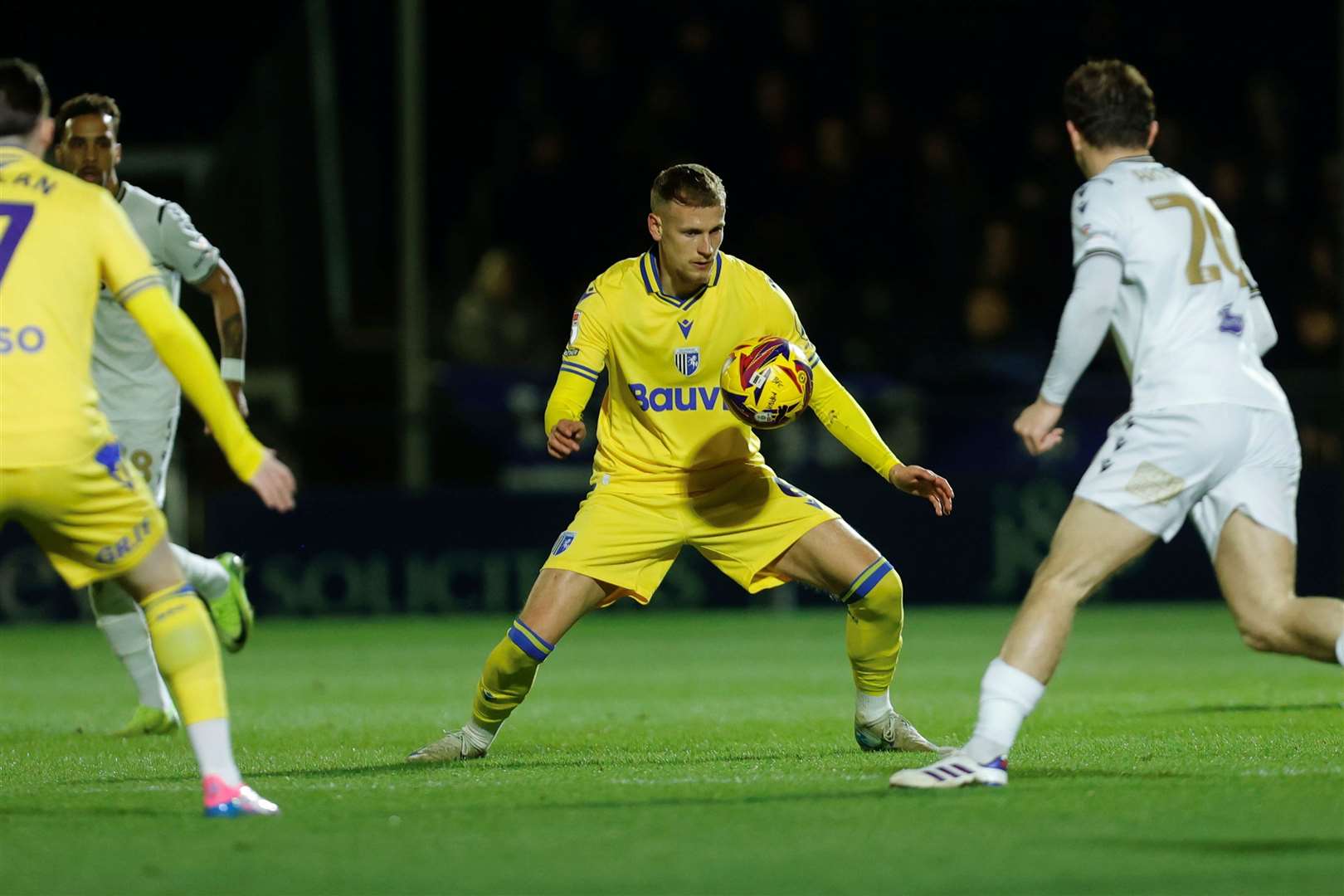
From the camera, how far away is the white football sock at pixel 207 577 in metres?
8.30

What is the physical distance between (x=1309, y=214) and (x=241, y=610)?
1164 centimetres

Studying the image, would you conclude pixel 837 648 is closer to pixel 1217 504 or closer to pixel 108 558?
pixel 1217 504

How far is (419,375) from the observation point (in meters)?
16.2

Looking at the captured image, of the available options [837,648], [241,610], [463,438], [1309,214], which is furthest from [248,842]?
[1309,214]

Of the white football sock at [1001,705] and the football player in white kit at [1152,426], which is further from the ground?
the football player in white kit at [1152,426]

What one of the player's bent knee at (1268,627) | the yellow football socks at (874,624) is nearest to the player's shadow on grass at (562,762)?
the yellow football socks at (874,624)

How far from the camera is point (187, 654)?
17.6 ft

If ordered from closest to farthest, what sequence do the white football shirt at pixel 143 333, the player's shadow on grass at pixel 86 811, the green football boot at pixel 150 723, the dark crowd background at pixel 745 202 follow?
the player's shadow on grass at pixel 86 811 < the white football shirt at pixel 143 333 < the green football boot at pixel 150 723 < the dark crowd background at pixel 745 202

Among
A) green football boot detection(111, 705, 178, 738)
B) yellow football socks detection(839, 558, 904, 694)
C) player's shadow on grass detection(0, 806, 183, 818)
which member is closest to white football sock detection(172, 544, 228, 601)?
green football boot detection(111, 705, 178, 738)

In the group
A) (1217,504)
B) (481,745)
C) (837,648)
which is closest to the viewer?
(1217,504)

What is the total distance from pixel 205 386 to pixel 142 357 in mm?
2984

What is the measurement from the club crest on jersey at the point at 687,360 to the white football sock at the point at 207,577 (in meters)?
2.29

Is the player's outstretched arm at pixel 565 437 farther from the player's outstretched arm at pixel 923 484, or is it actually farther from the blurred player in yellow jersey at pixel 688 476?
the player's outstretched arm at pixel 923 484

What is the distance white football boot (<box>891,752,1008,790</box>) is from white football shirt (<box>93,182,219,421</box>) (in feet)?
11.8
